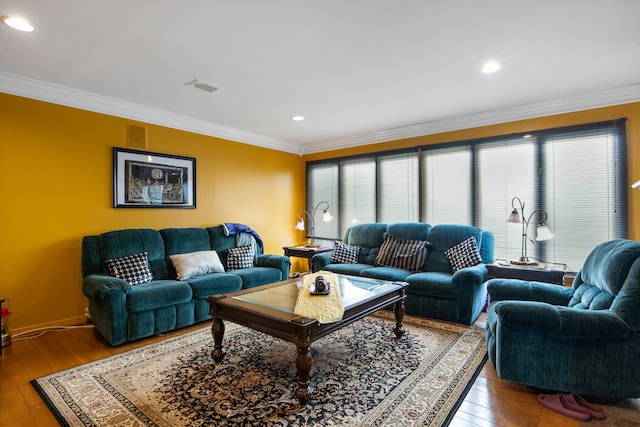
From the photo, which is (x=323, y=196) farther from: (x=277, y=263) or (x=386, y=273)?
(x=386, y=273)

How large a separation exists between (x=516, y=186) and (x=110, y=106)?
194 inches

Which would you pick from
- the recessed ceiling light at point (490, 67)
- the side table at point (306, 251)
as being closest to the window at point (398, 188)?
the side table at point (306, 251)

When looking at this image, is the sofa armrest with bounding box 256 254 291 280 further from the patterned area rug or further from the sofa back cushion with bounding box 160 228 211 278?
the patterned area rug

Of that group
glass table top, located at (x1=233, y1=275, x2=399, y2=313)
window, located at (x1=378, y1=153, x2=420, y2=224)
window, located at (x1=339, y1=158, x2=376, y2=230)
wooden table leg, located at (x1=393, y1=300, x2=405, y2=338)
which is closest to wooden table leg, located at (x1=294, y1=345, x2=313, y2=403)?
glass table top, located at (x1=233, y1=275, x2=399, y2=313)

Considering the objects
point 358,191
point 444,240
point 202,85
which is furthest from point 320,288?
point 358,191

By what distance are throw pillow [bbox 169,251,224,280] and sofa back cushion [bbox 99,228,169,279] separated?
16cm

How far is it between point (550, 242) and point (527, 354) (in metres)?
2.24

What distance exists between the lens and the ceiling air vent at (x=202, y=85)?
10.7 ft

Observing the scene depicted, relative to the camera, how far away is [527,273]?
3.35 metres

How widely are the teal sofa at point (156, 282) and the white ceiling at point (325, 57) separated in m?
1.52

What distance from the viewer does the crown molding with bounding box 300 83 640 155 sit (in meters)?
3.45

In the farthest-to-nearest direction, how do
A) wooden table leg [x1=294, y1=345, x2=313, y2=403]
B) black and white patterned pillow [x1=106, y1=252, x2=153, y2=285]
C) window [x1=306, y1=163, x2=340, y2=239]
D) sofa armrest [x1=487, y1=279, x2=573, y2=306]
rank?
1. window [x1=306, y1=163, x2=340, y2=239]
2. black and white patterned pillow [x1=106, y1=252, x2=153, y2=285]
3. sofa armrest [x1=487, y1=279, x2=573, y2=306]
4. wooden table leg [x1=294, y1=345, x2=313, y2=403]

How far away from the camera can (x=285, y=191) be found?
6004 millimetres

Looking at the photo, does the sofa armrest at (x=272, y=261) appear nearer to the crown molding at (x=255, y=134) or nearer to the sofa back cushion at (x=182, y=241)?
the sofa back cushion at (x=182, y=241)
